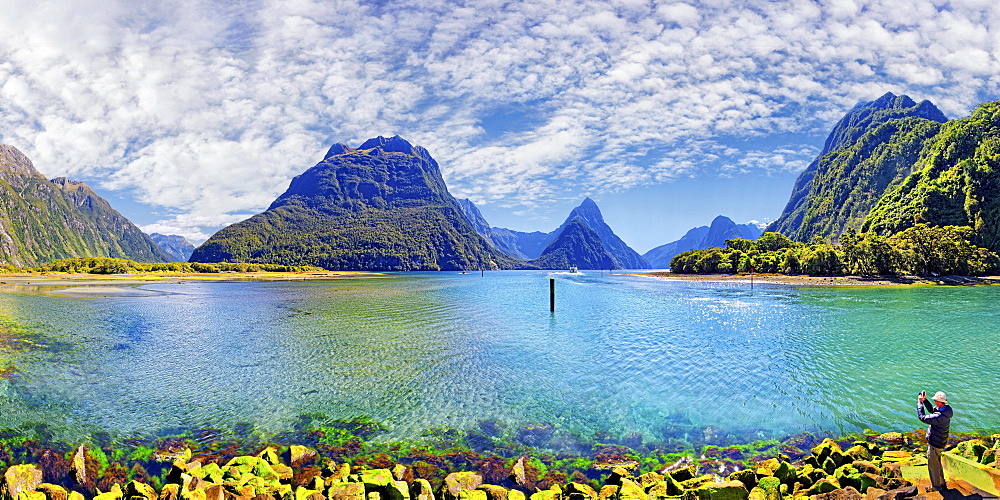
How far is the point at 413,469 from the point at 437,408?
4.80 metres

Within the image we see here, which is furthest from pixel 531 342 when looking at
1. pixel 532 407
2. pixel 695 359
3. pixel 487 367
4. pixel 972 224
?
pixel 972 224

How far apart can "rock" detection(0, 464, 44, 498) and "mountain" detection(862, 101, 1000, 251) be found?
185m

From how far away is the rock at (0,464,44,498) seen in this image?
10195 millimetres

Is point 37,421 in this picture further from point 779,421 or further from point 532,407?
point 779,421

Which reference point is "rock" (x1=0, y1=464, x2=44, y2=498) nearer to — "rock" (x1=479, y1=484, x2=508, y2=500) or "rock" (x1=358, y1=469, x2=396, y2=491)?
"rock" (x1=358, y1=469, x2=396, y2=491)

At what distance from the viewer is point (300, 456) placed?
12500 millimetres

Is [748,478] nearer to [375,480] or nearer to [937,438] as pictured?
[937,438]

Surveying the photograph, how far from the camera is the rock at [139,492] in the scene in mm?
9799

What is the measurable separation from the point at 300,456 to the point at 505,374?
444 inches

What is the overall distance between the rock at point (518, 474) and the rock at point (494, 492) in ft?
3.14

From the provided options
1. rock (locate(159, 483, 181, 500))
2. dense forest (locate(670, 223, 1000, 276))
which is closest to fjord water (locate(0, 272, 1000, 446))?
rock (locate(159, 483, 181, 500))

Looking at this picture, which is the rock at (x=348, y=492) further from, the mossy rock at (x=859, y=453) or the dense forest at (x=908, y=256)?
the dense forest at (x=908, y=256)

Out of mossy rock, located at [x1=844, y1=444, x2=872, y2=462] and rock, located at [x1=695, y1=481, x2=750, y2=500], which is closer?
rock, located at [x1=695, y1=481, x2=750, y2=500]

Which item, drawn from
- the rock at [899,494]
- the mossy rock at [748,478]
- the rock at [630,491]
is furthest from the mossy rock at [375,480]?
the rock at [899,494]
